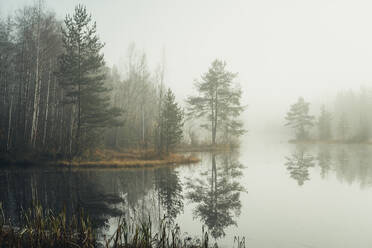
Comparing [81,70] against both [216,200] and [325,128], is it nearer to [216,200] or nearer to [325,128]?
[216,200]

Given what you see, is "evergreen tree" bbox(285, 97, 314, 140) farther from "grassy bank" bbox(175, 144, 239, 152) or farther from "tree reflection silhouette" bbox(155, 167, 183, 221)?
"tree reflection silhouette" bbox(155, 167, 183, 221)

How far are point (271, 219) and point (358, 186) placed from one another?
8.12 m

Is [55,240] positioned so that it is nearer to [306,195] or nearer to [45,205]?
[45,205]

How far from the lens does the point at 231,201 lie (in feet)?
32.5

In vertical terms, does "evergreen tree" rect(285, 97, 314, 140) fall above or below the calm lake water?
above

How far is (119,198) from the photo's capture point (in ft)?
34.7

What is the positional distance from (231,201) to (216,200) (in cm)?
67

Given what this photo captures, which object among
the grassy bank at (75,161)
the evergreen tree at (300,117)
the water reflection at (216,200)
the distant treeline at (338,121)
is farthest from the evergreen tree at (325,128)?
the water reflection at (216,200)

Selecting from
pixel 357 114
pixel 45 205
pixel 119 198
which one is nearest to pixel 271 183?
pixel 119 198

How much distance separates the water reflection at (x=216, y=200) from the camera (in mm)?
7496

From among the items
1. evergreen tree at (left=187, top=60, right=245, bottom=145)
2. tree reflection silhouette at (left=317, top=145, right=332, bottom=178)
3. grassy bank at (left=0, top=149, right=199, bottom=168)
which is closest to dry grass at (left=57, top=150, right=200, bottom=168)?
grassy bank at (left=0, top=149, right=199, bottom=168)

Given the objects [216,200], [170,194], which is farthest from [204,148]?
[216,200]

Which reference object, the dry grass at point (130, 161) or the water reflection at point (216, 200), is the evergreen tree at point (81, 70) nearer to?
the dry grass at point (130, 161)

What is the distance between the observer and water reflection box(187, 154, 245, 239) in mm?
7496
